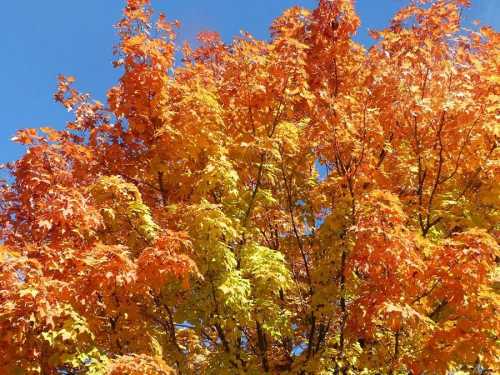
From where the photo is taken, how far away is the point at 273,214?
12.2 meters

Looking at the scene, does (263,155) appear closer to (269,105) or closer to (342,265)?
(269,105)

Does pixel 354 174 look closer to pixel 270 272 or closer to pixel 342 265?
pixel 342 265

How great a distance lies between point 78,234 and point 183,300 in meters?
2.35

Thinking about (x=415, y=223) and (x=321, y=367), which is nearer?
(x=321, y=367)

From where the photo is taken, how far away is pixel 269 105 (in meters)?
11.3

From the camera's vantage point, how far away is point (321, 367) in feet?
31.6

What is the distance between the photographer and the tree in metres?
7.81

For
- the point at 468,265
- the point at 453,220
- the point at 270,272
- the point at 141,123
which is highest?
the point at 141,123

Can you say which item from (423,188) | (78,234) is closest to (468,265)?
(423,188)

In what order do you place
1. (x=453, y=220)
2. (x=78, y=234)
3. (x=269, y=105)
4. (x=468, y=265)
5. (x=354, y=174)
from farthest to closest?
(x=269, y=105) → (x=453, y=220) → (x=354, y=174) → (x=78, y=234) → (x=468, y=265)

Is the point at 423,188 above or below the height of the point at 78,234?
above

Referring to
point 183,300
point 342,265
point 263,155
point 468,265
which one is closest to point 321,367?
point 342,265

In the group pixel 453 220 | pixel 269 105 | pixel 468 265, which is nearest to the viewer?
pixel 468 265

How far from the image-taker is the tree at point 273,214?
7.81m
